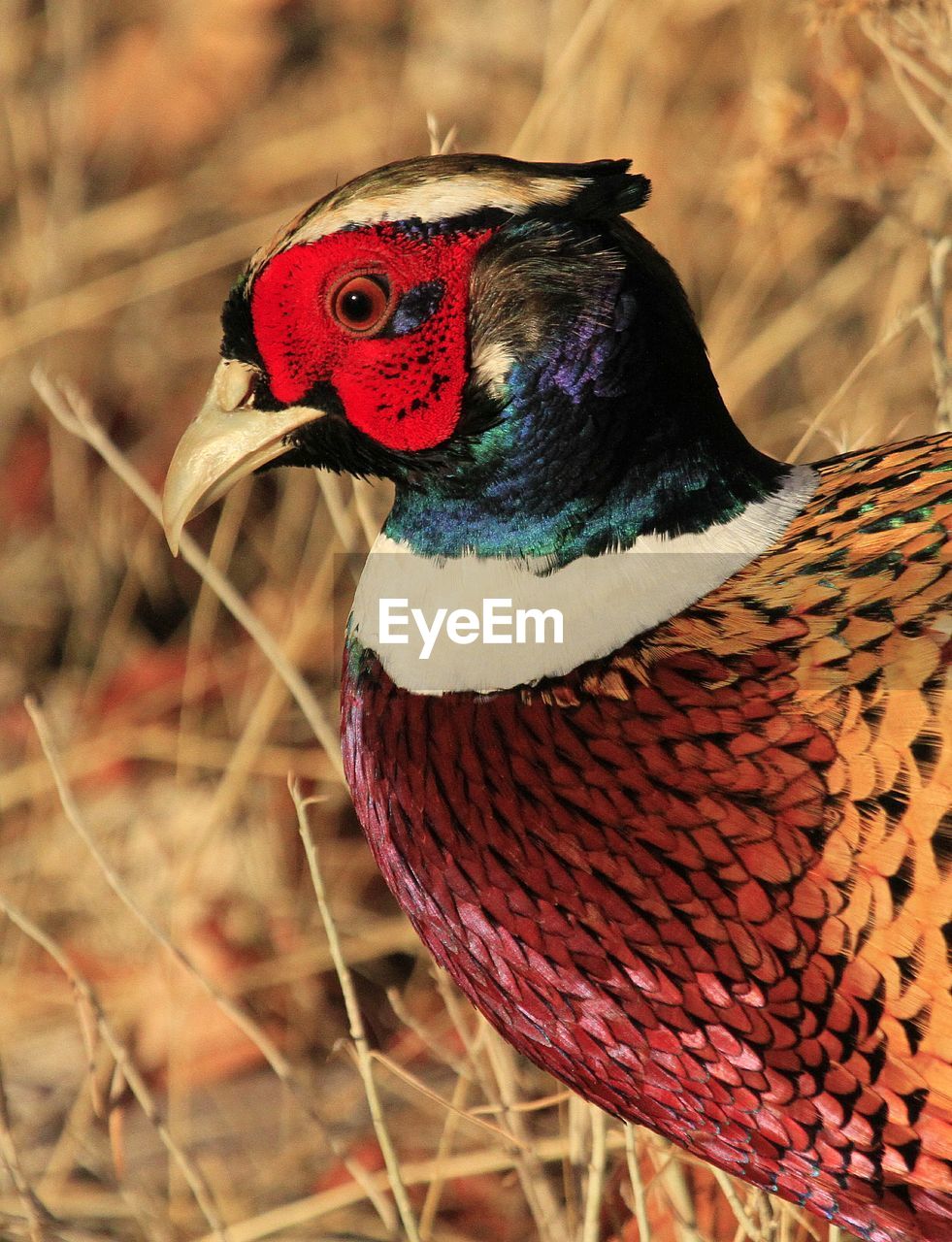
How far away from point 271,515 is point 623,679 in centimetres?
250

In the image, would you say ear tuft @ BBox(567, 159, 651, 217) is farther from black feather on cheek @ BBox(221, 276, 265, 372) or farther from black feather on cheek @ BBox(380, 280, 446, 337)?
black feather on cheek @ BBox(221, 276, 265, 372)

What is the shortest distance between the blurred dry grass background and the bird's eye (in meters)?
0.65

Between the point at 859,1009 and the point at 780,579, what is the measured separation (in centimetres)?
39

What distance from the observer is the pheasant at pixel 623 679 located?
133cm

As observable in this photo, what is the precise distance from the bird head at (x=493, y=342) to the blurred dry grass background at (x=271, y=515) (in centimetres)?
61

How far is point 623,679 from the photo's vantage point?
1429 mm

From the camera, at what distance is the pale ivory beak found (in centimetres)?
153

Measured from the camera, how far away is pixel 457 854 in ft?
4.76

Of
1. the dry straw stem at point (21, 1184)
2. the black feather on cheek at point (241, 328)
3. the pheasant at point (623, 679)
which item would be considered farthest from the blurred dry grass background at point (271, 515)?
the black feather on cheek at point (241, 328)

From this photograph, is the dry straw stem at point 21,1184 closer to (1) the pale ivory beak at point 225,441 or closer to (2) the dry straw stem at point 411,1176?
(2) the dry straw stem at point 411,1176

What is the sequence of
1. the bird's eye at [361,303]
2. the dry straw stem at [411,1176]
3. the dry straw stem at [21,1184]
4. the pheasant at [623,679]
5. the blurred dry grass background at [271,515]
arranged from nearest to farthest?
the pheasant at [623,679] → the bird's eye at [361,303] → the dry straw stem at [21,1184] → the dry straw stem at [411,1176] → the blurred dry grass background at [271,515]

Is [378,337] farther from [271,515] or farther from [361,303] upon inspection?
[271,515]

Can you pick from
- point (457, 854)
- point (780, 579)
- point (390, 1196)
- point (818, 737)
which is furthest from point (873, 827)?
point (390, 1196)

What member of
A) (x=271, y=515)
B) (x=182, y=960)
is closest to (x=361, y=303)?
(x=182, y=960)
